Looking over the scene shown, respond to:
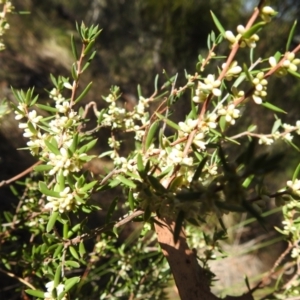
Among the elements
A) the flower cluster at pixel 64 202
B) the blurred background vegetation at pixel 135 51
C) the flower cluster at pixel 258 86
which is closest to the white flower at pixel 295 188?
the flower cluster at pixel 258 86

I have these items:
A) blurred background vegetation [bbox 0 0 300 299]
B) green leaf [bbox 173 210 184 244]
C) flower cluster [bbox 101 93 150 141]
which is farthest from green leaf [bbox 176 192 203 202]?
blurred background vegetation [bbox 0 0 300 299]

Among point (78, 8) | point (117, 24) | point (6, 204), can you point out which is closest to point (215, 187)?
point (6, 204)

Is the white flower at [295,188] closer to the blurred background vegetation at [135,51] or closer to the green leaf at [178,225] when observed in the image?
the green leaf at [178,225]

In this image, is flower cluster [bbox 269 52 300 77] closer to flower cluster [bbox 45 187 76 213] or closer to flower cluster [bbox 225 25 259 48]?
flower cluster [bbox 225 25 259 48]

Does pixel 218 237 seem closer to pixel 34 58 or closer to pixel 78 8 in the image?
pixel 34 58

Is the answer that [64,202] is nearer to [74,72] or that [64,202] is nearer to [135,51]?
[74,72]

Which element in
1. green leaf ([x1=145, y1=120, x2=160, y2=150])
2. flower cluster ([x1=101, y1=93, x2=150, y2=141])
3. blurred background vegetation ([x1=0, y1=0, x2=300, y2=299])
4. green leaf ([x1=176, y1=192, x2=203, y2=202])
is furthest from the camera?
blurred background vegetation ([x1=0, y1=0, x2=300, y2=299])

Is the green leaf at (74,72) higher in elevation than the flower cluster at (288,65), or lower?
higher
